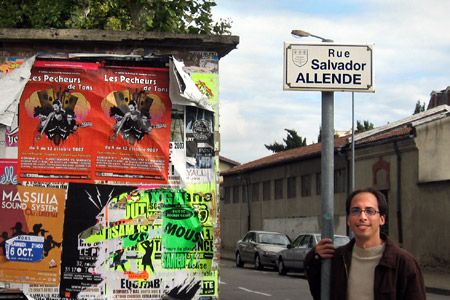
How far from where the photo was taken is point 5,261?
20.1ft

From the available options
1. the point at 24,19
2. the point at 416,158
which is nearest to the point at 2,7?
the point at 24,19

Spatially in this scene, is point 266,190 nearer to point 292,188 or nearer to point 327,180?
point 292,188

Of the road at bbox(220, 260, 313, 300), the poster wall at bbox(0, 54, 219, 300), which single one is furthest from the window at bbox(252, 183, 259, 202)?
the poster wall at bbox(0, 54, 219, 300)

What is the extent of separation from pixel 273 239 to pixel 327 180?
93.0 ft

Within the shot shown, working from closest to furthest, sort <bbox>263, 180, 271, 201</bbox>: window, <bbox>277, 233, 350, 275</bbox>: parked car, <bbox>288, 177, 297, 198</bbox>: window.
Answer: <bbox>277, 233, 350, 275</bbox>: parked car < <bbox>288, 177, 297, 198</bbox>: window < <bbox>263, 180, 271, 201</bbox>: window

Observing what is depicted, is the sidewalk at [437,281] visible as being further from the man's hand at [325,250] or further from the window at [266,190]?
the window at [266,190]

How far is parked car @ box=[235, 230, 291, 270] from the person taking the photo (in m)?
30.3

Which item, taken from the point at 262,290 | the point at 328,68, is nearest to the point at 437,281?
the point at 262,290

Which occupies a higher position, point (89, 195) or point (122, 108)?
point (122, 108)

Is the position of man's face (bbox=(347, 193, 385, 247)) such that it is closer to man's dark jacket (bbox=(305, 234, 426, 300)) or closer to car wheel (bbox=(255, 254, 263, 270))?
man's dark jacket (bbox=(305, 234, 426, 300))

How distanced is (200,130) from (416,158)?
83.6 feet

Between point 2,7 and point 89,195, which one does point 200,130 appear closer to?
point 89,195

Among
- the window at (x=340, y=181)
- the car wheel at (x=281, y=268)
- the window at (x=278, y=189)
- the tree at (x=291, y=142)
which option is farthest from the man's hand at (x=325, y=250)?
the tree at (x=291, y=142)

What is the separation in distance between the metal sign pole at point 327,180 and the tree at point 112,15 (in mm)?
Answer: 14854
